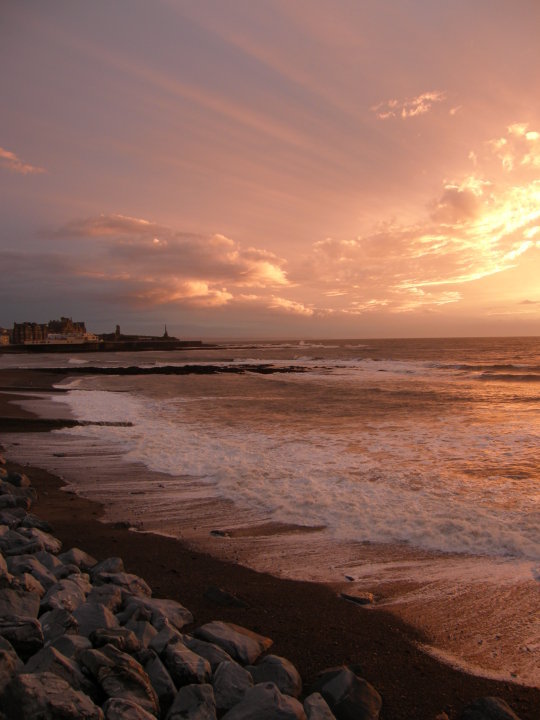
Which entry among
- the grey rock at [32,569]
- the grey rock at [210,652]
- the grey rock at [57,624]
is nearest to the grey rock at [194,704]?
the grey rock at [210,652]

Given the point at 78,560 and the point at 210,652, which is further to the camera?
A: the point at 78,560

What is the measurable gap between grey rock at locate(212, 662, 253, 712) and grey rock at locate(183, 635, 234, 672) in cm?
14

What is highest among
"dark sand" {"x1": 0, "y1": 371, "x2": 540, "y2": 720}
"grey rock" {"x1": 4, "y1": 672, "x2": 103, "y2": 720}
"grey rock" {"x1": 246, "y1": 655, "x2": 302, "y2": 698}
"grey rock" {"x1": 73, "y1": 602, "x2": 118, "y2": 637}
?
"grey rock" {"x1": 4, "y1": 672, "x2": 103, "y2": 720}

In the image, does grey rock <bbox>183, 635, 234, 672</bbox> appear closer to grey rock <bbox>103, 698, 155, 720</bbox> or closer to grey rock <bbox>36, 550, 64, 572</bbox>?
grey rock <bbox>103, 698, 155, 720</bbox>

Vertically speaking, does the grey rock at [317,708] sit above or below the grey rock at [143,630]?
below

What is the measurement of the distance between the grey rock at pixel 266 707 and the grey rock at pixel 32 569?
2.25 meters

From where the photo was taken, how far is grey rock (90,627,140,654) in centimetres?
327

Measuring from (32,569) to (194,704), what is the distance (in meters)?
2.30

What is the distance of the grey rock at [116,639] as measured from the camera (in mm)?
3270

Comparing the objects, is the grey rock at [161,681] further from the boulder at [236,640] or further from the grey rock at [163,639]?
the boulder at [236,640]

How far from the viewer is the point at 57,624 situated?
11.5ft

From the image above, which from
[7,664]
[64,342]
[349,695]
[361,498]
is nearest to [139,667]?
[7,664]

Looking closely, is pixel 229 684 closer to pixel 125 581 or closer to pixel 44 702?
pixel 44 702

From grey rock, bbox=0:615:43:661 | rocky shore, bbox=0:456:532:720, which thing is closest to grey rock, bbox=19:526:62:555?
rocky shore, bbox=0:456:532:720
